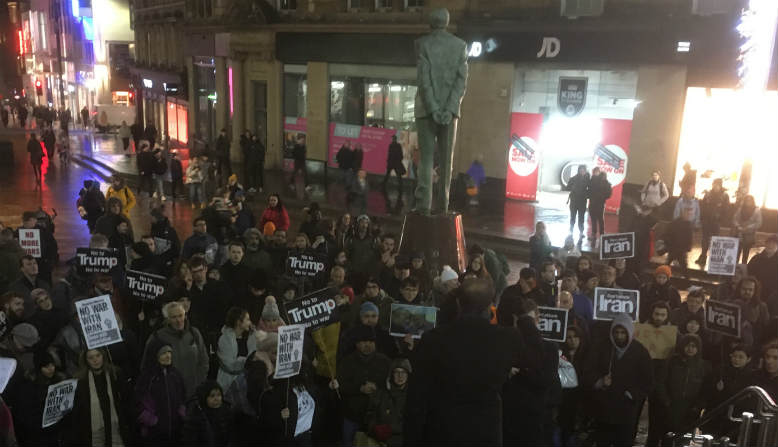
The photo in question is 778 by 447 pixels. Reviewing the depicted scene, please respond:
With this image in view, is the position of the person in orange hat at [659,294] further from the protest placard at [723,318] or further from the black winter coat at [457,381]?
the black winter coat at [457,381]

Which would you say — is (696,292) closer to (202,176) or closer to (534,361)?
(534,361)

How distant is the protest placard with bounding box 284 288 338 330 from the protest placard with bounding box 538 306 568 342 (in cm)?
213

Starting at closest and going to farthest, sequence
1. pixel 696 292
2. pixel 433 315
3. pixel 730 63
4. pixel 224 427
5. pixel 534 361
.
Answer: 1. pixel 534 361
2. pixel 224 427
3. pixel 433 315
4. pixel 696 292
5. pixel 730 63

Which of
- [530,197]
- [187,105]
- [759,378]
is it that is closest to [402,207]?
[530,197]

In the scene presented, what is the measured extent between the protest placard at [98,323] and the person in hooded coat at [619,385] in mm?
4482

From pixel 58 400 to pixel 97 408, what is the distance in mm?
336

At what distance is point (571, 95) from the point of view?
20.2m

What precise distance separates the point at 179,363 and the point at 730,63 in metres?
15.8

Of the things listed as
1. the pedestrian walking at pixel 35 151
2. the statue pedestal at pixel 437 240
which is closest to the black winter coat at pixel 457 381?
the statue pedestal at pixel 437 240

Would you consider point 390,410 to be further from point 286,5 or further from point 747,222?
point 286,5

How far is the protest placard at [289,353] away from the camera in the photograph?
616cm

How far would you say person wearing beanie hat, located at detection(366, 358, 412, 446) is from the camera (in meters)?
6.16

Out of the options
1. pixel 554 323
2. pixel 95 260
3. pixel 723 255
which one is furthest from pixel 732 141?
pixel 95 260

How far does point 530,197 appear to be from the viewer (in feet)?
68.5
